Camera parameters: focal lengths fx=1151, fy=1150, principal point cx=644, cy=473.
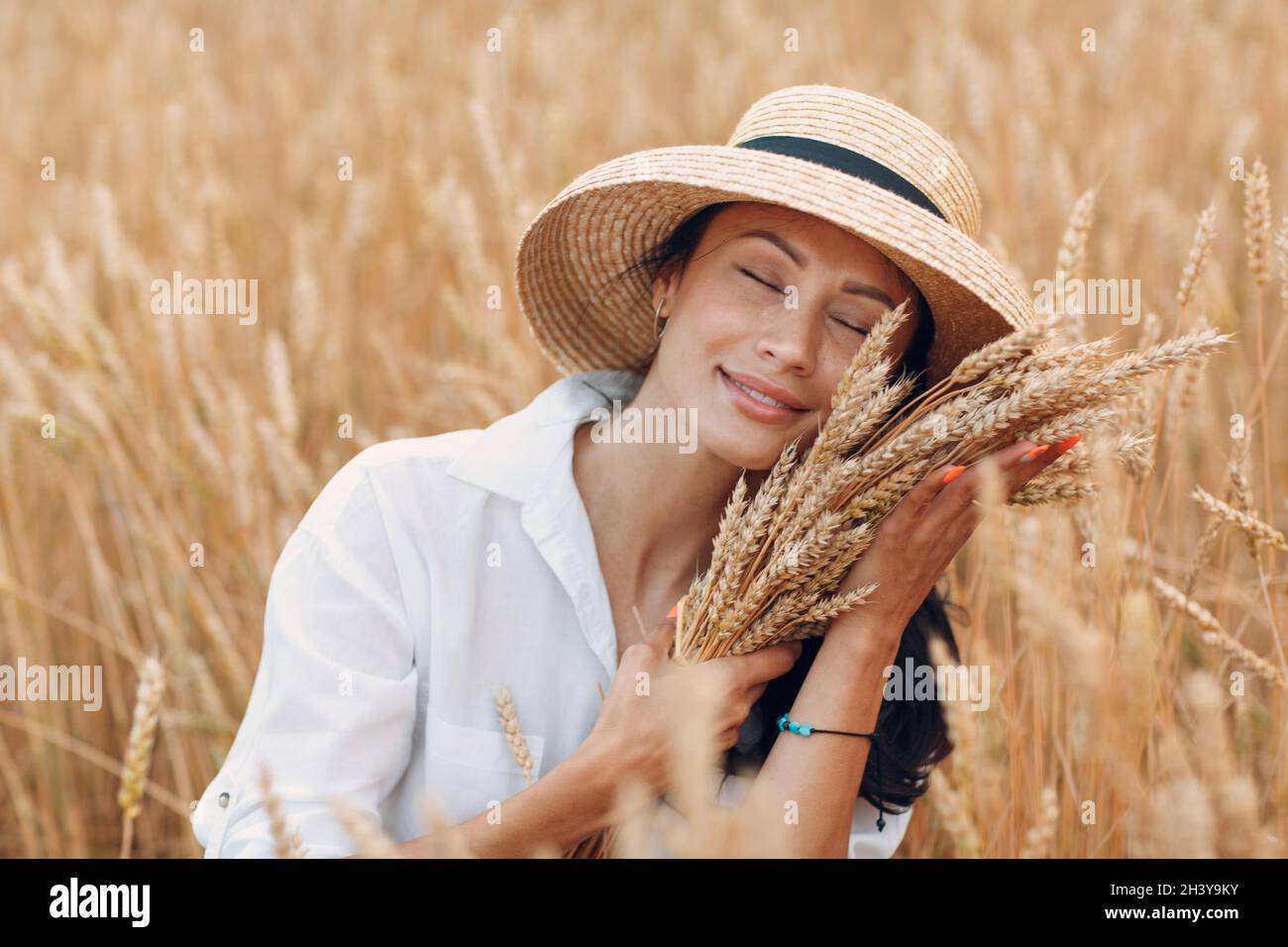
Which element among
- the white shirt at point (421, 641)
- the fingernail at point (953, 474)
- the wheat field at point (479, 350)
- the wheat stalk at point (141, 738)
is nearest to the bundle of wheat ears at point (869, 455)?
the fingernail at point (953, 474)

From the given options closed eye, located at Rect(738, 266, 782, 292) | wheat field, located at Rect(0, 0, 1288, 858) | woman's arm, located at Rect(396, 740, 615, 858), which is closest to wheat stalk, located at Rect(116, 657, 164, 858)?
wheat field, located at Rect(0, 0, 1288, 858)

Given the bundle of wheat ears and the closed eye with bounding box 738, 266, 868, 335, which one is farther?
the closed eye with bounding box 738, 266, 868, 335

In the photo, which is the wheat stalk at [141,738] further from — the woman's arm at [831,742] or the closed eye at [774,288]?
the closed eye at [774,288]

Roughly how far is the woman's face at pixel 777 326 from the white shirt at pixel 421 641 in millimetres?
234

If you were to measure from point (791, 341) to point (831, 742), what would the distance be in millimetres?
441

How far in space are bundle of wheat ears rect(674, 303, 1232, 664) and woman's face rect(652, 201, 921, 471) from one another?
3.8 inches

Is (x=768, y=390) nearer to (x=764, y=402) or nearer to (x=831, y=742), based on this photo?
(x=764, y=402)

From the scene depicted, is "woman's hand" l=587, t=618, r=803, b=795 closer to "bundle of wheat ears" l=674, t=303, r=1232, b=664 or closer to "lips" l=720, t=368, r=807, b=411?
"bundle of wheat ears" l=674, t=303, r=1232, b=664

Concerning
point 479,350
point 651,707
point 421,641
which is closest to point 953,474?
point 651,707

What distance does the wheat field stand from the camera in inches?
50.2

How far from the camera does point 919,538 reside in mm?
1216

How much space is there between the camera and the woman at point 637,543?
3.92 feet

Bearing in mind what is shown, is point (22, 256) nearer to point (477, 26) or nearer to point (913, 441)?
point (477, 26)
